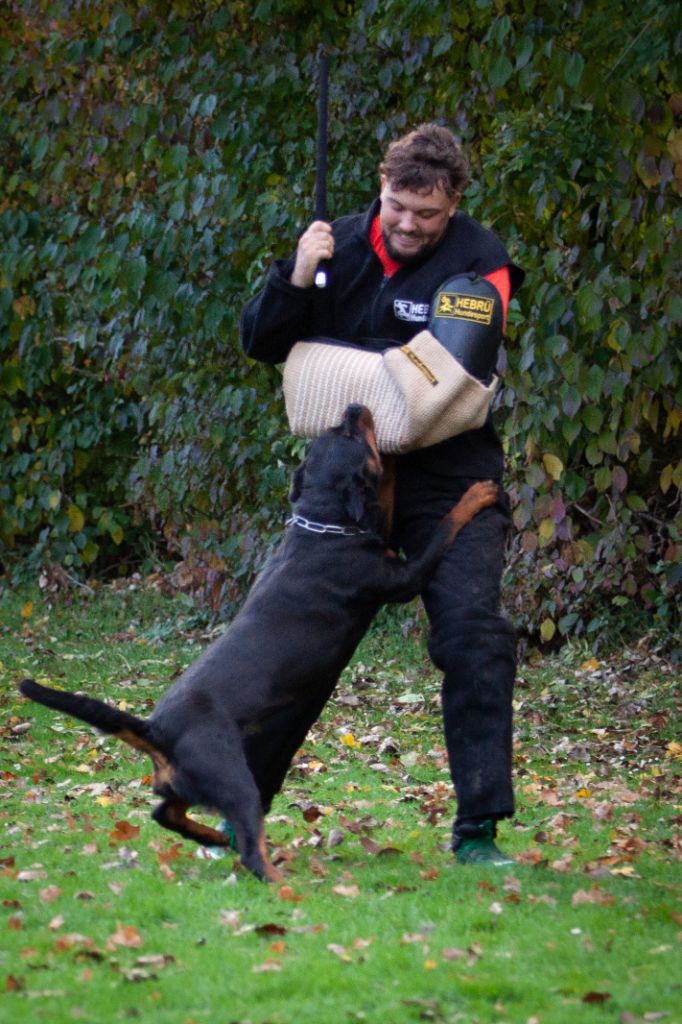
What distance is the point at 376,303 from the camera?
452 cm

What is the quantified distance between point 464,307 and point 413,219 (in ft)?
1.12

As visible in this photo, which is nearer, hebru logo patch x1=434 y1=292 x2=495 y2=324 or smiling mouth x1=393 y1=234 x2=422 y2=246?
hebru logo patch x1=434 y1=292 x2=495 y2=324

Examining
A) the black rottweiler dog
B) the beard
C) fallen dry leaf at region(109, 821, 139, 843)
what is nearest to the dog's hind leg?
the black rottweiler dog

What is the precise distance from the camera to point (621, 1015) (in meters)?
3.01

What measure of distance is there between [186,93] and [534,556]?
3.62 meters

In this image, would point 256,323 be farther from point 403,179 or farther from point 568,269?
point 568,269

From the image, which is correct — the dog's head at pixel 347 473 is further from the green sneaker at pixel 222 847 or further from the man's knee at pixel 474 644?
the green sneaker at pixel 222 847

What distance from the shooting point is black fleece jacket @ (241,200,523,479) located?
444cm

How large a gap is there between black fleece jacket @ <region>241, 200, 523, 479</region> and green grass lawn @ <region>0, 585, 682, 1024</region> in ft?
4.28

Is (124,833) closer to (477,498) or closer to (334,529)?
(334,529)

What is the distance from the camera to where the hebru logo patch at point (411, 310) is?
4.42 metres

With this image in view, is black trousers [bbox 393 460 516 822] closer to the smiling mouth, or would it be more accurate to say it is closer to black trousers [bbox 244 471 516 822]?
black trousers [bbox 244 471 516 822]

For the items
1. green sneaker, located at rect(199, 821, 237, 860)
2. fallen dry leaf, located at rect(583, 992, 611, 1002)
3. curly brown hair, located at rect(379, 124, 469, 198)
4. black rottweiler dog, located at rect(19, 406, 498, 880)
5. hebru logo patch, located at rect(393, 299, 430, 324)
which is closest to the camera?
fallen dry leaf, located at rect(583, 992, 611, 1002)

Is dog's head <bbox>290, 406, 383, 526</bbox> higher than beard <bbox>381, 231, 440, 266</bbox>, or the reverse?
beard <bbox>381, 231, 440, 266</bbox>
